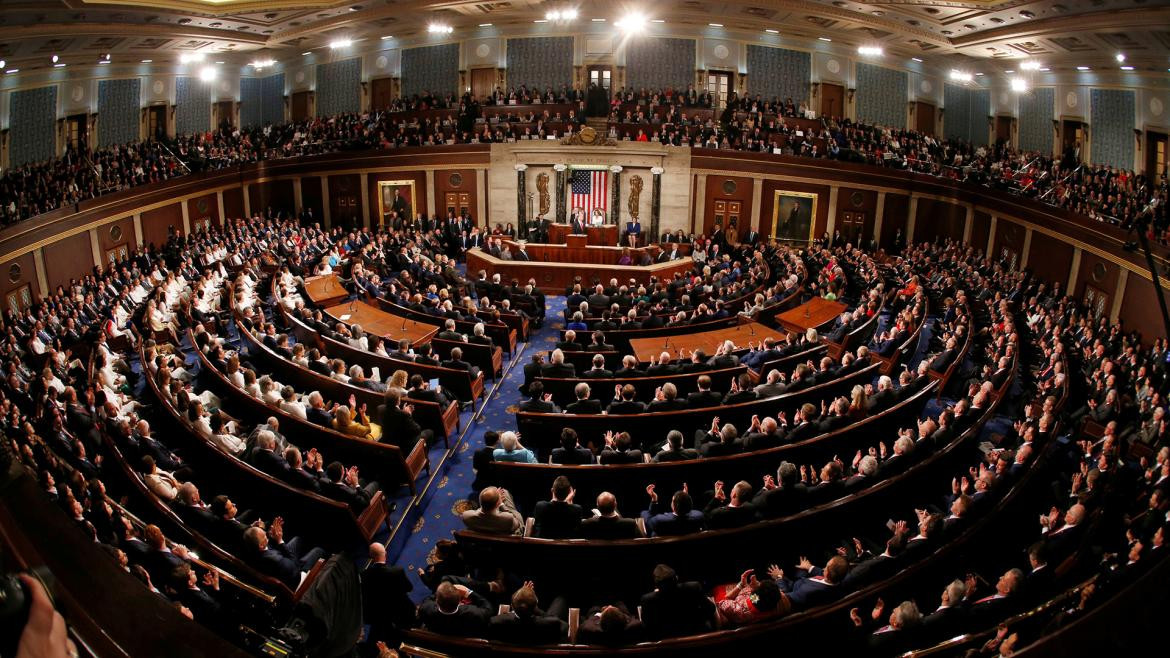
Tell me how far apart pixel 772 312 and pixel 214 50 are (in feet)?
79.2

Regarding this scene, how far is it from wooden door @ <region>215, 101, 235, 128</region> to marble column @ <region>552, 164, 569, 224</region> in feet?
57.4

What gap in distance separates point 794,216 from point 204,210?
70.1 ft

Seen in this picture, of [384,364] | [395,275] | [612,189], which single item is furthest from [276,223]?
[384,364]

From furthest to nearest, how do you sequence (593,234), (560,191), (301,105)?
(301,105), (560,191), (593,234)

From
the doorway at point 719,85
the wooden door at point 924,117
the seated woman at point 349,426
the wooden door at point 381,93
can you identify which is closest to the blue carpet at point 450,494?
the seated woman at point 349,426

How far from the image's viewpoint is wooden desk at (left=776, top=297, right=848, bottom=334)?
46.0 ft

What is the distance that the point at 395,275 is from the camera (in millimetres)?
18047

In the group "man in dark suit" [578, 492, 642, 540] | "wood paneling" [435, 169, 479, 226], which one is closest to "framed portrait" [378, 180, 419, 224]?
"wood paneling" [435, 169, 479, 226]

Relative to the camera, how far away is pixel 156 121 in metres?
27.1

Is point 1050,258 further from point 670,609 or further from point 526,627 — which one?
point 526,627

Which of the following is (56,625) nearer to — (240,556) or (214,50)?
(240,556)

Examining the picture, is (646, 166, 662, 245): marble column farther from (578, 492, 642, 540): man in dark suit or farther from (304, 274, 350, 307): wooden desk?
(578, 492, 642, 540): man in dark suit

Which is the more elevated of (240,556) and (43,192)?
(43,192)

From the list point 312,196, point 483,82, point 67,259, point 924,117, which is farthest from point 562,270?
point 924,117
